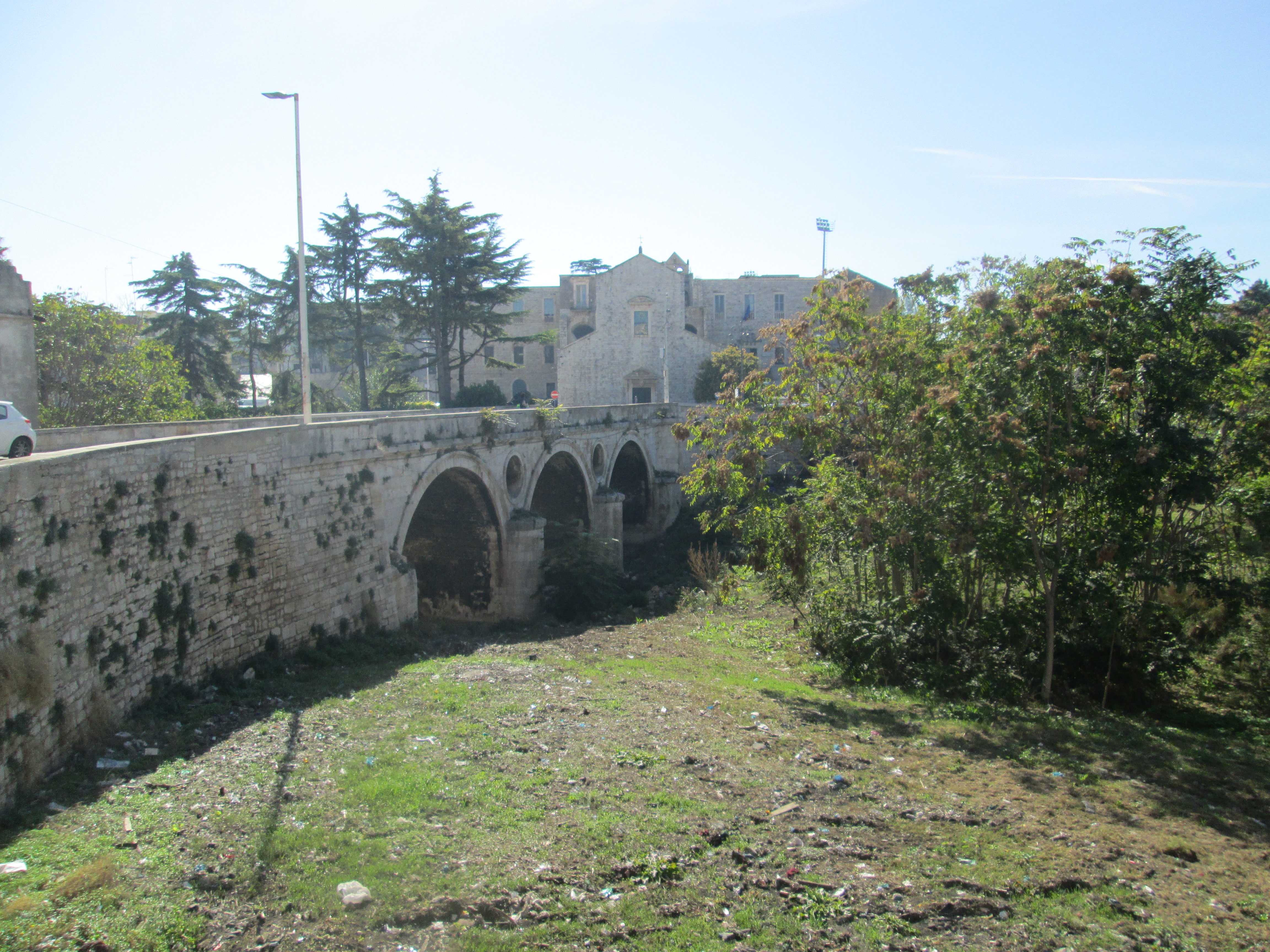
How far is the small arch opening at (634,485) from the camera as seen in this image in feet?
103

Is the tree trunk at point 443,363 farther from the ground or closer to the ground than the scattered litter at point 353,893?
farther from the ground

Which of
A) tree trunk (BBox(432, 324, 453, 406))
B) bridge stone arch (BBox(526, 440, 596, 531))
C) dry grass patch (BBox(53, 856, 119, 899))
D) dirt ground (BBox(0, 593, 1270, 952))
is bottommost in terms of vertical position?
dirt ground (BBox(0, 593, 1270, 952))

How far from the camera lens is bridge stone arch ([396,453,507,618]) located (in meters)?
19.3

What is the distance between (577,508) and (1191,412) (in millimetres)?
18083

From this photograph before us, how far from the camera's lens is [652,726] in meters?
10.1

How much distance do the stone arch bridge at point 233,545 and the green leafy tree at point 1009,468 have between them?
575 cm

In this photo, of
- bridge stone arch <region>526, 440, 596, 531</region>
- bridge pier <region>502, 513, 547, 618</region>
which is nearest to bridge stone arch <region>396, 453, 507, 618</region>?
bridge pier <region>502, 513, 547, 618</region>

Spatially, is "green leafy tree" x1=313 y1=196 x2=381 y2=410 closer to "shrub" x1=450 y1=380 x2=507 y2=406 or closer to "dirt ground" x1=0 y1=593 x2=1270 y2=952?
"shrub" x1=450 y1=380 x2=507 y2=406

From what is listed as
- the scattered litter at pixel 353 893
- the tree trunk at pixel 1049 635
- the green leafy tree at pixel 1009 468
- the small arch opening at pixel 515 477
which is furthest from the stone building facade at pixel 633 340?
the scattered litter at pixel 353 893

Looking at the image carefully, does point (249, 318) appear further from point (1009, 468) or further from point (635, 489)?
point (1009, 468)

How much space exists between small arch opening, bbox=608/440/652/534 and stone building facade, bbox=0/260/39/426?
17757 mm

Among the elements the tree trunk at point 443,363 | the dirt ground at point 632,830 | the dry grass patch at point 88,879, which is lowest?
the dirt ground at point 632,830

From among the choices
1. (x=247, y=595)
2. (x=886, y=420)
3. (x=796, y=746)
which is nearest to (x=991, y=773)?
(x=796, y=746)

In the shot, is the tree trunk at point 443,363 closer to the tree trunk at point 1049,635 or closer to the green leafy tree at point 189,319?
the green leafy tree at point 189,319
